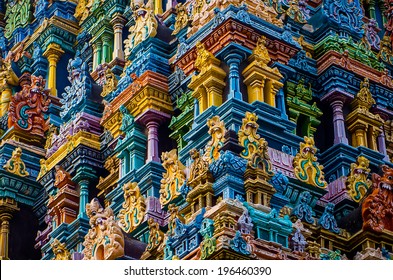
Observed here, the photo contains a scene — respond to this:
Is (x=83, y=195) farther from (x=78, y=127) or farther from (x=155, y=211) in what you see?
(x=155, y=211)

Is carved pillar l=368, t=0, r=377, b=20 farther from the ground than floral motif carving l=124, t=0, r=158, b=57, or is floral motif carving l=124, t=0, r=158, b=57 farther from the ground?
carved pillar l=368, t=0, r=377, b=20

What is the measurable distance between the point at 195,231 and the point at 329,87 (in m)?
5.84

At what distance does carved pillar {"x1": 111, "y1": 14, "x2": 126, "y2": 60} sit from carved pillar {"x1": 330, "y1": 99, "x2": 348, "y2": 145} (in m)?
5.20

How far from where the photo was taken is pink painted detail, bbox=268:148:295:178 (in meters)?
30.0

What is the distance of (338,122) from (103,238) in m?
5.17

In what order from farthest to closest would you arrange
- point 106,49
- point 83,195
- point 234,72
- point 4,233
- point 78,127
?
point 106,49, point 4,233, point 78,127, point 83,195, point 234,72

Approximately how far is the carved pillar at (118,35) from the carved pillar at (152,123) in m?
3.34

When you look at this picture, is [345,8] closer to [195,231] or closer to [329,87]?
[329,87]

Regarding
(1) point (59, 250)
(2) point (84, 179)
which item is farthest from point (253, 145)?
(2) point (84, 179)

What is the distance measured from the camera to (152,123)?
32.5 meters

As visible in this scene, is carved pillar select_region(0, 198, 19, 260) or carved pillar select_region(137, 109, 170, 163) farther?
carved pillar select_region(0, 198, 19, 260)

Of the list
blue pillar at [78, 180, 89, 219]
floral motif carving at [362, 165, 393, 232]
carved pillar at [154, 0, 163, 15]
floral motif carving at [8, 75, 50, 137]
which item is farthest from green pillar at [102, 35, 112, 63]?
floral motif carving at [362, 165, 393, 232]

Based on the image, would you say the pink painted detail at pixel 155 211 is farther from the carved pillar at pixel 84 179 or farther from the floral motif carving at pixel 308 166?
the carved pillar at pixel 84 179

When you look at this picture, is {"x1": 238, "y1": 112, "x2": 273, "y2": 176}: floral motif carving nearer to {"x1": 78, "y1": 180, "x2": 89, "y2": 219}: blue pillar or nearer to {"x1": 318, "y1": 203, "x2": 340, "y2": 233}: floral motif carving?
{"x1": 318, "y1": 203, "x2": 340, "y2": 233}: floral motif carving
